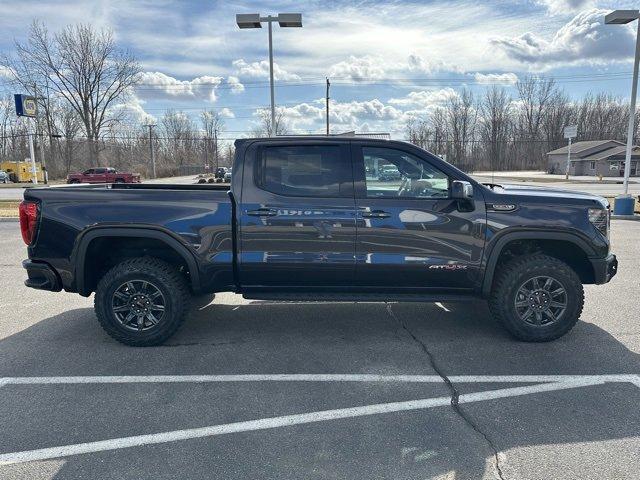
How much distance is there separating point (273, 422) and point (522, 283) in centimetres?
269

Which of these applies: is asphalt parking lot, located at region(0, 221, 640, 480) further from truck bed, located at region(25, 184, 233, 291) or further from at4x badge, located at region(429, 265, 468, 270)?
truck bed, located at region(25, 184, 233, 291)

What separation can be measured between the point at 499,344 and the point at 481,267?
831 millimetres

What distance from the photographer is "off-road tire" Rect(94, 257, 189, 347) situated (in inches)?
163

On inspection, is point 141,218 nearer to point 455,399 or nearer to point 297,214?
point 297,214

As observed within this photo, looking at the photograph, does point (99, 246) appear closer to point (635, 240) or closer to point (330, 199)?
point (330, 199)

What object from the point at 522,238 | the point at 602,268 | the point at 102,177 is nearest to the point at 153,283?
the point at 522,238

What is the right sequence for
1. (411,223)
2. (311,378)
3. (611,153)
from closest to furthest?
1. (311,378)
2. (411,223)
3. (611,153)

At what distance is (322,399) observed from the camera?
328 cm

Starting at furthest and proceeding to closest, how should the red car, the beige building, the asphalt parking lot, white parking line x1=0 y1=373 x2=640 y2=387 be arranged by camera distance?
the beige building → the red car → white parking line x1=0 y1=373 x2=640 y2=387 → the asphalt parking lot

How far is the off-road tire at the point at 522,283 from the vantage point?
4.16 meters

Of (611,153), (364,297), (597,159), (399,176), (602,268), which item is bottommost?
(364,297)

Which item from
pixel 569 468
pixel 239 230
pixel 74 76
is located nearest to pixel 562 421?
pixel 569 468

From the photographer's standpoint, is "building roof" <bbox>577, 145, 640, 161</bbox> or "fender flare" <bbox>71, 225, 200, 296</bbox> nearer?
"fender flare" <bbox>71, 225, 200, 296</bbox>

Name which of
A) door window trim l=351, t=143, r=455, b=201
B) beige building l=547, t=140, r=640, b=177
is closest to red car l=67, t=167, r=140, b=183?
door window trim l=351, t=143, r=455, b=201
